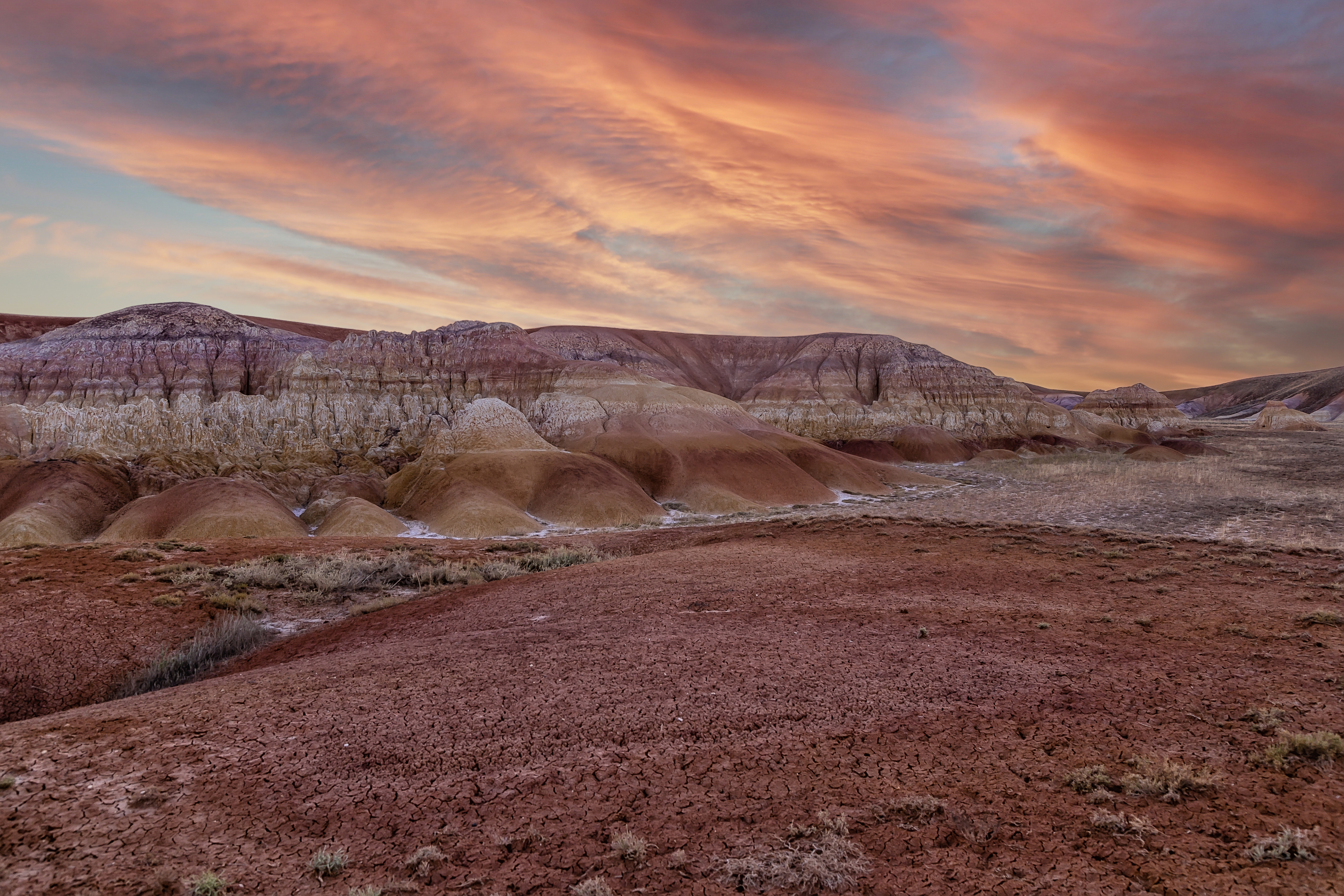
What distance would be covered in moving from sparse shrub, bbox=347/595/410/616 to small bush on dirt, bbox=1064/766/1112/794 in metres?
15.6

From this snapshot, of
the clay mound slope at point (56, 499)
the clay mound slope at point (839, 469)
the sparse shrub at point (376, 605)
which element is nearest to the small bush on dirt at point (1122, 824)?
the sparse shrub at point (376, 605)

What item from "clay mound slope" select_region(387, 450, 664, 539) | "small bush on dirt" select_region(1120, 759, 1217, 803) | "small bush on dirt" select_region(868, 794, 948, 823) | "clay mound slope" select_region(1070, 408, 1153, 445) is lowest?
"clay mound slope" select_region(387, 450, 664, 539)

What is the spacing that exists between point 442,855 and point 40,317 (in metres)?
157

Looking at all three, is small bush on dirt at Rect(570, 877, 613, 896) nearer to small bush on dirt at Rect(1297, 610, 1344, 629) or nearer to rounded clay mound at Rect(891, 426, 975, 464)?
small bush on dirt at Rect(1297, 610, 1344, 629)

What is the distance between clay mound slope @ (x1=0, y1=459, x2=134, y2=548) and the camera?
4022cm

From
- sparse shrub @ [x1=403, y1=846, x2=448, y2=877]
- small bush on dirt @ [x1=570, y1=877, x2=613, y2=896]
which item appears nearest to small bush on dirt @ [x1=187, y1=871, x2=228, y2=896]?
sparse shrub @ [x1=403, y1=846, x2=448, y2=877]

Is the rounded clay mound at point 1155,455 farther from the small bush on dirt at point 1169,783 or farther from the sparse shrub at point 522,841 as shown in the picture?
the sparse shrub at point 522,841

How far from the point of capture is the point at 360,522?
43.3 m

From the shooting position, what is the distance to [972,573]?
1653 cm

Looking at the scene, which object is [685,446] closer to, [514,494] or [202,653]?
[514,494]

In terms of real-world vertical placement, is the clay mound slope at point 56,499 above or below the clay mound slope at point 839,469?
below

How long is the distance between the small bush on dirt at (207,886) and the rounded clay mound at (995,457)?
94.2 m

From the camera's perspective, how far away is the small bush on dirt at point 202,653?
1190 centimetres

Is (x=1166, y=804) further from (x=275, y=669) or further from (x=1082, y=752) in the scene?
(x=275, y=669)
